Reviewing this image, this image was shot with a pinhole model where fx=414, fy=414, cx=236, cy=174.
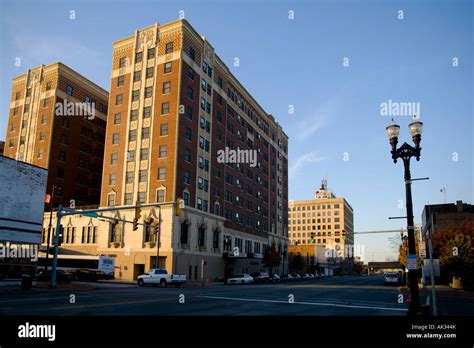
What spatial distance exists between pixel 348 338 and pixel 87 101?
74.7 meters

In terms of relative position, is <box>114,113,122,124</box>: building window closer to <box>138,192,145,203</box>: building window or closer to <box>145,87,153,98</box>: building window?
<box>145,87,153,98</box>: building window

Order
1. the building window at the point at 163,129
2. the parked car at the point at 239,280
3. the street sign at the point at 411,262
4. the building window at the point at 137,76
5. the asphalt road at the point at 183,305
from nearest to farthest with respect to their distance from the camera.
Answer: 1. the street sign at the point at 411,262
2. the asphalt road at the point at 183,305
3. the parked car at the point at 239,280
4. the building window at the point at 163,129
5. the building window at the point at 137,76

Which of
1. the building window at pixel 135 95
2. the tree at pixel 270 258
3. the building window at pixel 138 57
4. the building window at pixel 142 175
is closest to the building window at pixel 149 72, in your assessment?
the building window at pixel 138 57

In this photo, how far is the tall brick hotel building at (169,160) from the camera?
2167 inches

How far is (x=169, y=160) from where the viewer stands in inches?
2190

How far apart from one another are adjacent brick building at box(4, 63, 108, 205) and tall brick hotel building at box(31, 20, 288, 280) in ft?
35.1

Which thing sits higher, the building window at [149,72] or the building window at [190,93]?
the building window at [149,72]

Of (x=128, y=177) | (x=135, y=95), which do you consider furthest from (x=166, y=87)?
(x=128, y=177)

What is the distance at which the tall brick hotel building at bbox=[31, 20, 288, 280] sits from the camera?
55.0 meters

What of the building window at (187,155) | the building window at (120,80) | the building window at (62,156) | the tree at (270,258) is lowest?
the tree at (270,258)

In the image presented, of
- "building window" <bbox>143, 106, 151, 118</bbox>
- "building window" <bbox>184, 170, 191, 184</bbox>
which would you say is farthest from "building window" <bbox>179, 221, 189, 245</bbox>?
"building window" <bbox>143, 106, 151, 118</bbox>

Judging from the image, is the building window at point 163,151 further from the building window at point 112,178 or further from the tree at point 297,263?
the tree at point 297,263

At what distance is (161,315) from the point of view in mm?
14625

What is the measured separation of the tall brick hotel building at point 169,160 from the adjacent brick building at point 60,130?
10.7 m
